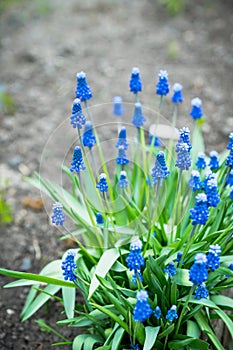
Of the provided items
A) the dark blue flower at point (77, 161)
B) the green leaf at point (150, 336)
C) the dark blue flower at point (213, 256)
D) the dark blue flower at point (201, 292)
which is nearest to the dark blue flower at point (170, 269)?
the dark blue flower at point (201, 292)

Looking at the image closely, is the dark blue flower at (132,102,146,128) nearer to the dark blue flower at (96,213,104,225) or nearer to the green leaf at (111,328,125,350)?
the dark blue flower at (96,213,104,225)

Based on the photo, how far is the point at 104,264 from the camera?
2.56 m

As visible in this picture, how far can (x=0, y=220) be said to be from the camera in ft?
12.6

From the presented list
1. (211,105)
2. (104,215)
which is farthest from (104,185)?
(211,105)

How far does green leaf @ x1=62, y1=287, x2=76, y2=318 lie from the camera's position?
2674mm

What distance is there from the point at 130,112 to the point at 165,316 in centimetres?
129

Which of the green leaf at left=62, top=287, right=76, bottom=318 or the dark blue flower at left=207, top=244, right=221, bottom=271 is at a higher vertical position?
the dark blue flower at left=207, top=244, right=221, bottom=271

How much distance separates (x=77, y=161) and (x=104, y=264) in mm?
520

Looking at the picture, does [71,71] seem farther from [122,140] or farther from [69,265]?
[69,265]

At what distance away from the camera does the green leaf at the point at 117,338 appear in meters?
2.42

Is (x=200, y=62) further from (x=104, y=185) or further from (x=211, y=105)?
(x=104, y=185)

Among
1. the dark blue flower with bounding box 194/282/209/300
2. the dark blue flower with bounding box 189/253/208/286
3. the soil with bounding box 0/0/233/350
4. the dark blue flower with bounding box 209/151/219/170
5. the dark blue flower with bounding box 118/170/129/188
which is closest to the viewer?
the dark blue flower with bounding box 189/253/208/286

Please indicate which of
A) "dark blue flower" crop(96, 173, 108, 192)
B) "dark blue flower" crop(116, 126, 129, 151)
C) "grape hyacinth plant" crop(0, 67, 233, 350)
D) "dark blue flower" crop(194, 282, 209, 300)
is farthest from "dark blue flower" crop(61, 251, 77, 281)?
"dark blue flower" crop(116, 126, 129, 151)

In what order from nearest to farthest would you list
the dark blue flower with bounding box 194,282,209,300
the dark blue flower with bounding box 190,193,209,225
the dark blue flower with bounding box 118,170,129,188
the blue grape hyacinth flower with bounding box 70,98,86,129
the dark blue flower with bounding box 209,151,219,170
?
the dark blue flower with bounding box 190,193,209,225, the dark blue flower with bounding box 194,282,209,300, the blue grape hyacinth flower with bounding box 70,98,86,129, the dark blue flower with bounding box 118,170,129,188, the dark blue flower with bounding box 209,151,219,170
